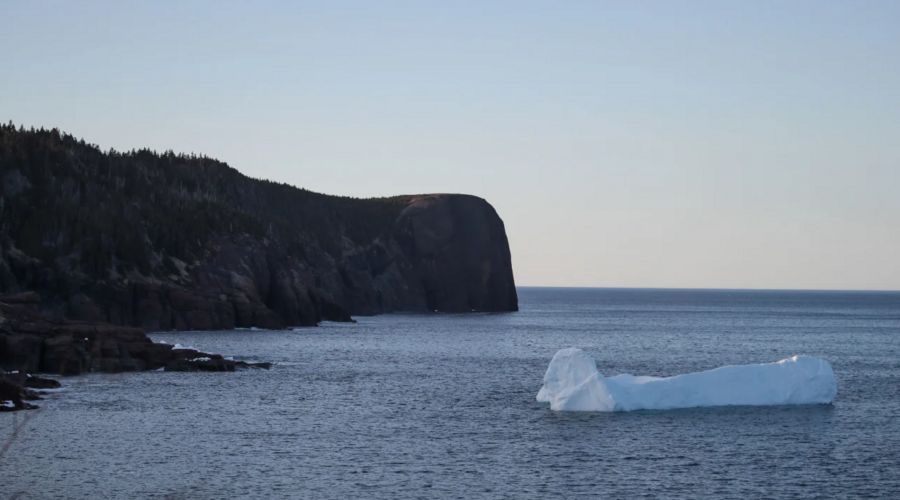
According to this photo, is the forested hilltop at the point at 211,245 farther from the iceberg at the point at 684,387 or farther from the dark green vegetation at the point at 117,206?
the iceberg at the point at 684,387

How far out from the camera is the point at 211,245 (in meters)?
108

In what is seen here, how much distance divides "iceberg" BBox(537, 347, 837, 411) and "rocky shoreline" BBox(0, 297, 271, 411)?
21881 mm

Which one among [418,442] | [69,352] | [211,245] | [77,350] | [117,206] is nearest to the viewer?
[418,442]

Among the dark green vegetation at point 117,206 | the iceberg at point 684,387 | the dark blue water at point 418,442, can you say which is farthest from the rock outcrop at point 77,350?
the dark green vegetation at point 117,206

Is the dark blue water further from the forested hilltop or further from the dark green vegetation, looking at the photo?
the dark green vegetation

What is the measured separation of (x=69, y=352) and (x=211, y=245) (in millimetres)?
59061

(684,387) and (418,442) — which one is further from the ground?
(684,387)

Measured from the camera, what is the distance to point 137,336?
6131 centimetres

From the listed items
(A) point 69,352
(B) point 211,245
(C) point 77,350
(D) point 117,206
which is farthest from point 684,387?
(D) point 117,206

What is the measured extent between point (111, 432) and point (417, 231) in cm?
13193

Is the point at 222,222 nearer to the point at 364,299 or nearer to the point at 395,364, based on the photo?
the point at 364,299

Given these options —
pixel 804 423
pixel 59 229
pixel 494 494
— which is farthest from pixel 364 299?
pixel 494 494

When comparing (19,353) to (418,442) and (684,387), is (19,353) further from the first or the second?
(684,387)

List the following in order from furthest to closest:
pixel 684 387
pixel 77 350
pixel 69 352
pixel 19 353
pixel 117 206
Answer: pixel 117 206
pixel 77 350
pixel 19 353
pixel 69 352
pixel 684 387
